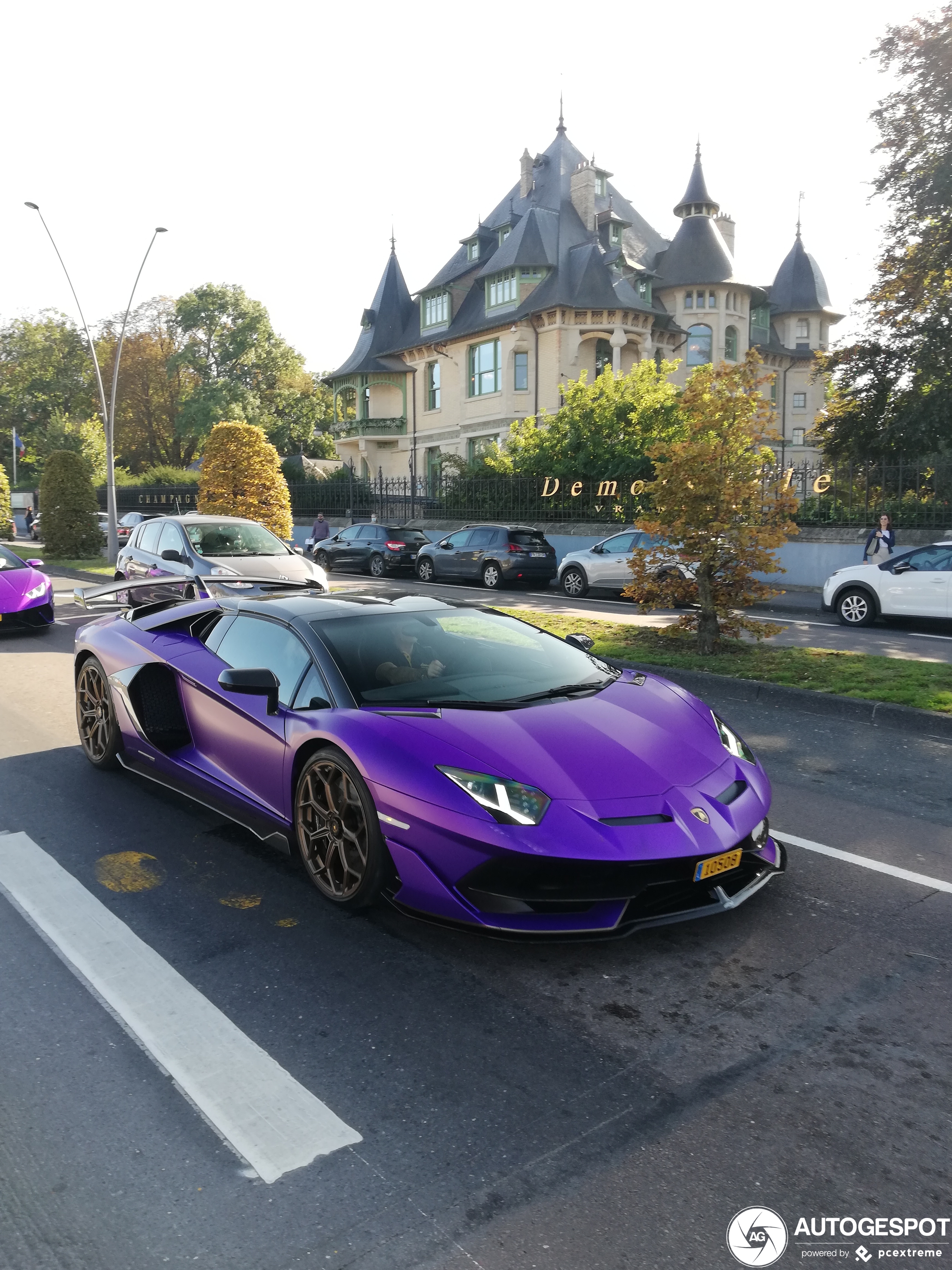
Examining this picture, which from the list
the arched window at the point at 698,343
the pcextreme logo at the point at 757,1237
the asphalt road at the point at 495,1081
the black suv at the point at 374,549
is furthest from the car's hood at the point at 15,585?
the arched window at the point at 698,343

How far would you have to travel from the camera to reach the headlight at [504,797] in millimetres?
3631

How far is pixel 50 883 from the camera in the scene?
461 centimetres

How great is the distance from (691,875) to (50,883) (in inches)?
118

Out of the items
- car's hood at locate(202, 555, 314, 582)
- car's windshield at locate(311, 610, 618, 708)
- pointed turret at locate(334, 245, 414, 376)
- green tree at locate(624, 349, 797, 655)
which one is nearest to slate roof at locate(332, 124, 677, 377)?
pointed turret at locate(334, 245, 414, 376)

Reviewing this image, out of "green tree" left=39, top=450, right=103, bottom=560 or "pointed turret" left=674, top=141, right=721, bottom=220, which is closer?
"green tree" left=39, top=450, right=103, bottom=560

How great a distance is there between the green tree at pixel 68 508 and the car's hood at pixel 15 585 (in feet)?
50.4

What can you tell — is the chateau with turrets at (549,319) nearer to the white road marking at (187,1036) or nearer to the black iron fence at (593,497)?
the black iron fence at (593,497)

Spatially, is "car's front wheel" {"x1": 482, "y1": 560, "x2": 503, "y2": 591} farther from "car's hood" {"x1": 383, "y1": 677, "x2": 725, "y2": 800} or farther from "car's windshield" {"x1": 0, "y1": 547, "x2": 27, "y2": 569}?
"car's hood" {"x1": 383, "y1": 677, "x2": 725, "y2": 800}

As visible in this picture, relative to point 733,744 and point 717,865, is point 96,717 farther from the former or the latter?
point 717,865

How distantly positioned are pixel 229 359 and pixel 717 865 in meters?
62.8

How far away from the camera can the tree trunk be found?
11.1m

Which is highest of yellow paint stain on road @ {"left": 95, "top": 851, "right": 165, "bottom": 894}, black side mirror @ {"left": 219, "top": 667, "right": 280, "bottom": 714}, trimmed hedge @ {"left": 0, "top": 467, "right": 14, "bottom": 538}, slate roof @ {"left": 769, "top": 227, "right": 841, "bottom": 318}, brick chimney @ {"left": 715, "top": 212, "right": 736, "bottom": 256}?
brick chimney @ {"left": 715, "top": 212, "right": 736, "bottom": 256}

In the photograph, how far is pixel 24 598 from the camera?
12.7 m

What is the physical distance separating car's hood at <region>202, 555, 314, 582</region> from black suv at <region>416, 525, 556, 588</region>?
980cm
